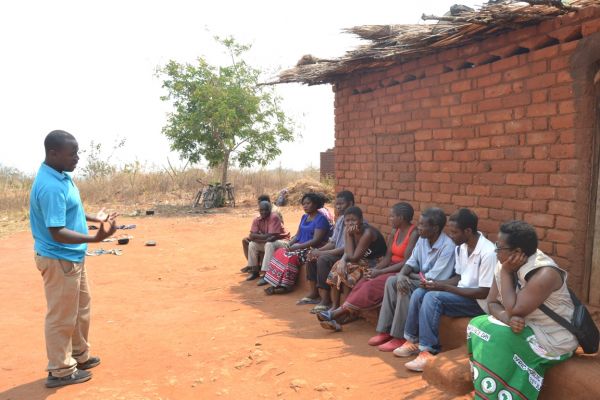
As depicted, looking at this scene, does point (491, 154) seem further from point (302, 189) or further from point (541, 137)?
point (302, 189)

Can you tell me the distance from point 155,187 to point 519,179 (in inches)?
737

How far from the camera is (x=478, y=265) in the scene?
12.3 feet

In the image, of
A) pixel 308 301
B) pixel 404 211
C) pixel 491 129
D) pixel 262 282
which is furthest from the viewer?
pixel 262 282

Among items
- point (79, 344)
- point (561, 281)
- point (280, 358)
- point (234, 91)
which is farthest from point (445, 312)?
point (234, 91)

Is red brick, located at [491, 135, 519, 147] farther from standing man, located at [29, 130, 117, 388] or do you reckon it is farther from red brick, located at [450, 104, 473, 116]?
standing man, located at [29, 130, 117, 388]

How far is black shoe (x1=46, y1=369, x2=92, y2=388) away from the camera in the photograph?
11.6 ft

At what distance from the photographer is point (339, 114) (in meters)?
6.55

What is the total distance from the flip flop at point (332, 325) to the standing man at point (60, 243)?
2111mm

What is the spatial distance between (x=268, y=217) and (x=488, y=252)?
12.9ft

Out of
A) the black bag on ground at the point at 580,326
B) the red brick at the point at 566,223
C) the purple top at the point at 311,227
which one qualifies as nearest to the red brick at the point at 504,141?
the red brick at the point at 566,223

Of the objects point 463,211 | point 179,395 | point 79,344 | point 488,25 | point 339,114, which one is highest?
point 488,25

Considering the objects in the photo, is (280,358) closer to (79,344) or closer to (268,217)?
→ (79,344)

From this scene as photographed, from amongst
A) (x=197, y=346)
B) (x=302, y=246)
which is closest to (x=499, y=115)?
(x=302, y=246)

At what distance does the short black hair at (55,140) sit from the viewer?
3413mm
